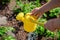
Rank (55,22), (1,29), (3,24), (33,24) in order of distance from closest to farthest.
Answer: (55,22)
(33,24)
(1,29)
(3,24)

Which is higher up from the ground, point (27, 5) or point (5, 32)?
point (27, 5)

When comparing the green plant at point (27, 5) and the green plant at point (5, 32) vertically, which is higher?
the green plant at point (27, 5)

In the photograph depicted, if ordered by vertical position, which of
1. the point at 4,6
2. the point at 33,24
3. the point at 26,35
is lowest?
the point at 26,35

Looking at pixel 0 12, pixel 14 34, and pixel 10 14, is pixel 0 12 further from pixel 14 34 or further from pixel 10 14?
pixel 14 34

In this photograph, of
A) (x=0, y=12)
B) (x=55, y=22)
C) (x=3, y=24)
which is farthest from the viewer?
(x=0, y=12)

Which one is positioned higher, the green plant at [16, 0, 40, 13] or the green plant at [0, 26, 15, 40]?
the green plant at [16, 0, 40, 13]

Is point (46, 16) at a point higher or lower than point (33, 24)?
lower

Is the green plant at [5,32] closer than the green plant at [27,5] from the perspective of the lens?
Yes

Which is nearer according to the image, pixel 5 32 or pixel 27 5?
pixel 5 32

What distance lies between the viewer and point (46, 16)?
4121mm

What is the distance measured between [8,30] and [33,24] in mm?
2013

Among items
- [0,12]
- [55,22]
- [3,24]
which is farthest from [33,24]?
[0,12]

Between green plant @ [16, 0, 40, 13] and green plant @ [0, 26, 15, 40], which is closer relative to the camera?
green plant @ [0, 26, 15, 40]

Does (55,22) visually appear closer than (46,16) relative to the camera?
Yes
